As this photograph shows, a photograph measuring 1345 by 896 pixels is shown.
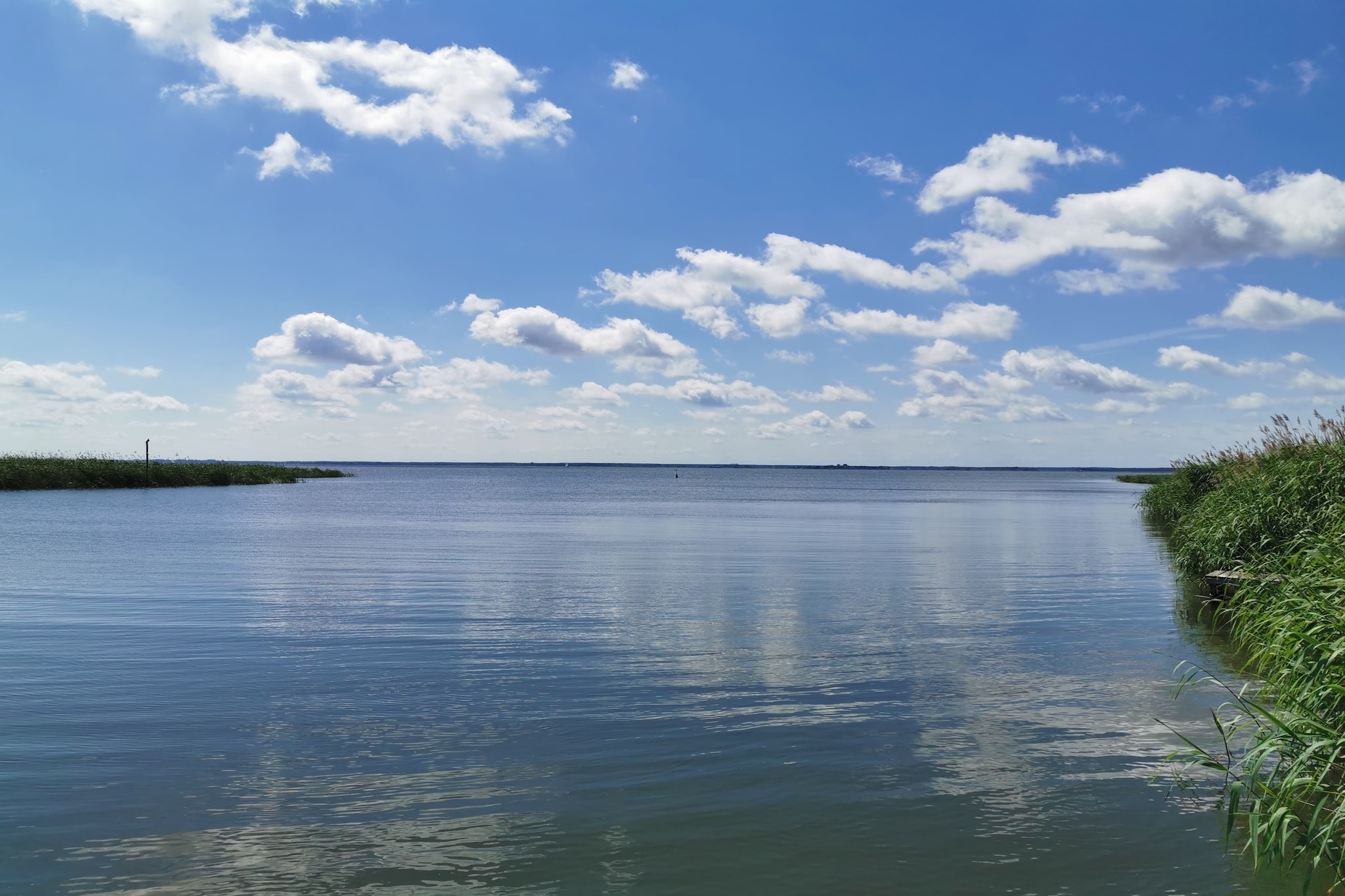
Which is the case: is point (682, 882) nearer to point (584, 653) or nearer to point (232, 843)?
point (232, 843)

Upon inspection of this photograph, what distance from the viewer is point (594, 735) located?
10773mm

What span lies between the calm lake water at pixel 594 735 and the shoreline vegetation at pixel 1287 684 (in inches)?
18.8

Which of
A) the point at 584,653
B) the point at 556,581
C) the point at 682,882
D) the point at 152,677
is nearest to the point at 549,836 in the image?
the point at 682,882

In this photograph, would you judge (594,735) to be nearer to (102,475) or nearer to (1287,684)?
(1287,684)

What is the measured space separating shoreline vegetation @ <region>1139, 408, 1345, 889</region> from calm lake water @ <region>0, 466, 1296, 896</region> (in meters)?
0.48

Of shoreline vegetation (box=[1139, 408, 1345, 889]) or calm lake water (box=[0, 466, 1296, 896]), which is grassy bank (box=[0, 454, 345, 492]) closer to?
calm lake water (box=[0, 466, 1296, 896])

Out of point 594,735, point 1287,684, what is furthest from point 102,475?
point 1287,684

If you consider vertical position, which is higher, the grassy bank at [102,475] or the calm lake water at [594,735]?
the grassy bank at [102,475]

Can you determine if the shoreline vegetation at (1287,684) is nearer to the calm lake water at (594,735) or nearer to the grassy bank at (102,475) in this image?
the calm lake water at (594,735)

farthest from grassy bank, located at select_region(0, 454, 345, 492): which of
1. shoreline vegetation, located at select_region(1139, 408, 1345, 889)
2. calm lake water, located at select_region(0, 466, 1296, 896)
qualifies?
shoreline vegetation, located at select_region(1139, 408, 1345, 889)

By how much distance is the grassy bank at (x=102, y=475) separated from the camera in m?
85.4

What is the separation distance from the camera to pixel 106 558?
100 feet

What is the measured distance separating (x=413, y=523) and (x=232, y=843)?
45.7 meters

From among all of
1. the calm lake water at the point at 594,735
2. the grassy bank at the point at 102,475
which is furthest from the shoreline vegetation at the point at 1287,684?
the grassy bank at the point at 102,475
